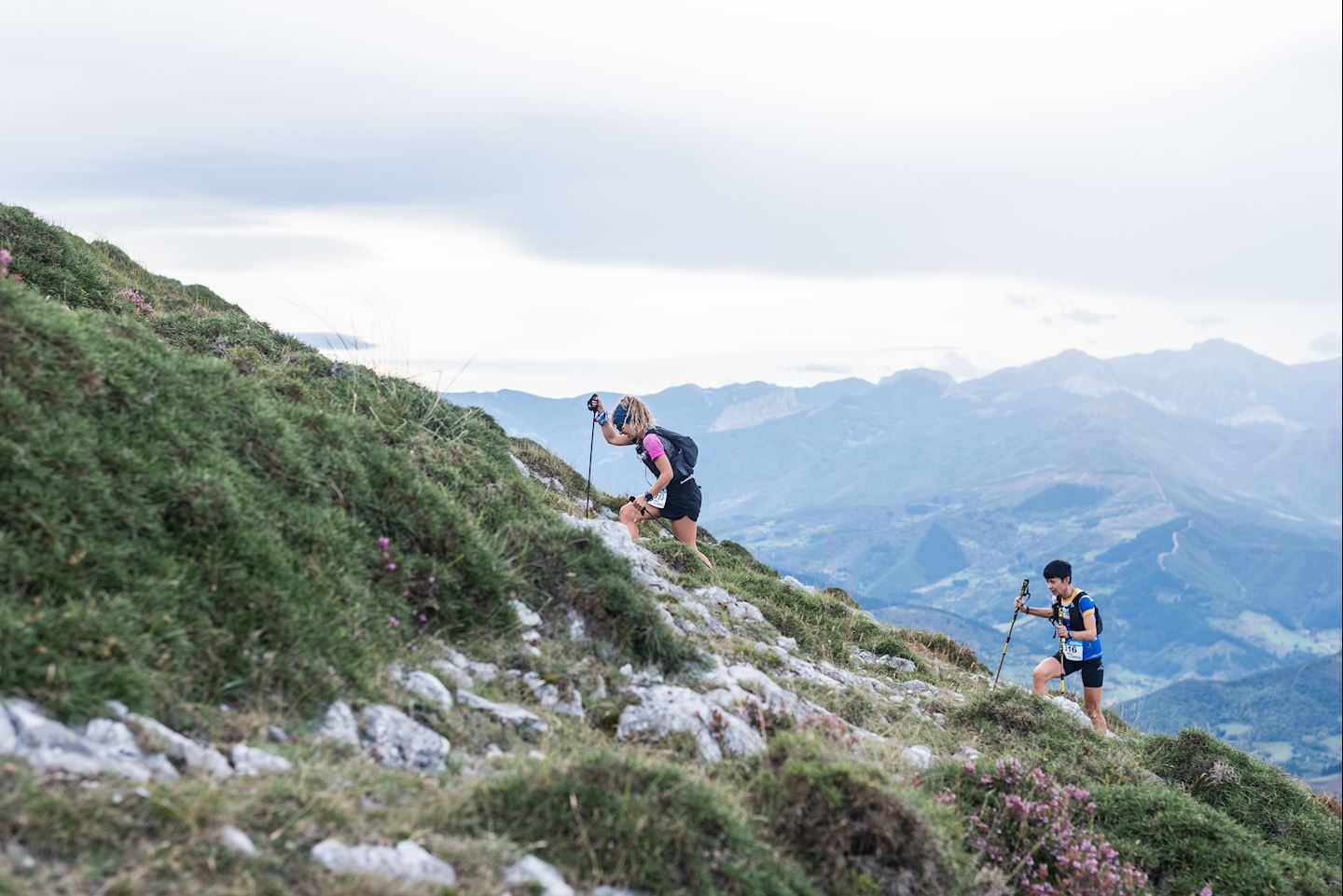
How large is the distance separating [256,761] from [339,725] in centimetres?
79

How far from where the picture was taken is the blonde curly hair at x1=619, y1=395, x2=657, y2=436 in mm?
14703

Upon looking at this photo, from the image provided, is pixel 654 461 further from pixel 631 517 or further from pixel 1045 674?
pixel 1045 674

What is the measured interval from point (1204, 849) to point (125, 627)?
9.66 meters

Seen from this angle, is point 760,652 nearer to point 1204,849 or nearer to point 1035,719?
point 1035,719

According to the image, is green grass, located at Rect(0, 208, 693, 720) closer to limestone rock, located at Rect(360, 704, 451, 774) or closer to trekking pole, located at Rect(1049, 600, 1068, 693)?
limestone rock, located at Rect(360, 704, 451, 774)

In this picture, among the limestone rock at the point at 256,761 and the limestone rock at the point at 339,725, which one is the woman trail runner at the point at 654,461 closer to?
the limestone rock at the point at 339,725

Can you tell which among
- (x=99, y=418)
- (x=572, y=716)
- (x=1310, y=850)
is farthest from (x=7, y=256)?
(x=1310, y=850)

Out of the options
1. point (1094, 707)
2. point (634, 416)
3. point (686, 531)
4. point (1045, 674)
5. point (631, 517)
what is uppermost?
point (634, 416)

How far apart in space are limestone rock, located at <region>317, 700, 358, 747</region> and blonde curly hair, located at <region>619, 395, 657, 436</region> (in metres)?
8.78

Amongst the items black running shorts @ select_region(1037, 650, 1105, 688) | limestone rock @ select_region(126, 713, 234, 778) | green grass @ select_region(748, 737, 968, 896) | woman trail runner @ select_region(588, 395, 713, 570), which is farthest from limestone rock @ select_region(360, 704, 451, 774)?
black running shorts @ select_region(1037, 650, 1105, 688)

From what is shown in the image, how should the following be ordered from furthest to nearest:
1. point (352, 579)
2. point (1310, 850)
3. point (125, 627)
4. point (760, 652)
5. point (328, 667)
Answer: point (760, 652) < point (1310, 850) < point (352, 579) < point (328, 667) < point (125, 627)

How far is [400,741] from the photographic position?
632cm

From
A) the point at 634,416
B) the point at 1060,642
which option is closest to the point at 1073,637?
the point at 1060,642

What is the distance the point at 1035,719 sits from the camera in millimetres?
11219
